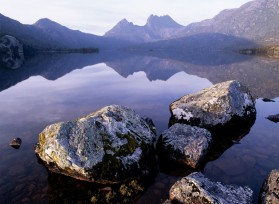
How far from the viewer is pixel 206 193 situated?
36.7 feet

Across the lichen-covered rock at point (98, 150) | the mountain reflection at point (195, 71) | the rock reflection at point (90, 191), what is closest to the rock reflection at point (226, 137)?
the lichen-covered rock at point (98, 150)

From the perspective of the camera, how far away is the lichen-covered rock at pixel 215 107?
20.5 m

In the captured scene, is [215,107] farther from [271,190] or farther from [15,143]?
[15,143]

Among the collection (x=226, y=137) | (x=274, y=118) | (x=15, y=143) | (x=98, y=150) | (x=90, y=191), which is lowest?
(x=15, y=143)

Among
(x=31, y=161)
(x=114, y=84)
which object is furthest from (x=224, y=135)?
(x=114, y=84)

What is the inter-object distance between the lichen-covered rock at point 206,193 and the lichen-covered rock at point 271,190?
1.91 ft

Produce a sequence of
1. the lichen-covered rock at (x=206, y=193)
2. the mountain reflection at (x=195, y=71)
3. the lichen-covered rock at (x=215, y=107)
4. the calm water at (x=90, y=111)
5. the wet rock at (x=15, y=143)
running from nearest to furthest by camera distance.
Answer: the lichen-covered rock at (x=206, y=193) < the calm water at (x=90, y=111) < the wet rock at (x=15, y=143) < the lichen-covered rock at (x=215, y=107) < the mountain reflection at (x=195, y=71)

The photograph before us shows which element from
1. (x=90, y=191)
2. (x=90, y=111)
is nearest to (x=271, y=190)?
(x=90, y=191)

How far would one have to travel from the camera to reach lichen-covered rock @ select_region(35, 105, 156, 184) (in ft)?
45.8

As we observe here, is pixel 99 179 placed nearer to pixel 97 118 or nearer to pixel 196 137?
pixel 97 118

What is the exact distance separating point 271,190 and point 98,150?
8120mm

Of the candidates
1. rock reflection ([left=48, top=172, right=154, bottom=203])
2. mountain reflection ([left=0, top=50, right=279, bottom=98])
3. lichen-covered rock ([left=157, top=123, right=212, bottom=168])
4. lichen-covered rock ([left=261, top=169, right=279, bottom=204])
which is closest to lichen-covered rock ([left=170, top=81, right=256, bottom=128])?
lichen-covered rock ([left=157, top=123, right=212, bottom=168])

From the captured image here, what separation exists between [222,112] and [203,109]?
138 centimetres

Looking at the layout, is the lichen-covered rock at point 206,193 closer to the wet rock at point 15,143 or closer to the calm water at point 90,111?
the calm water at point 90,111
